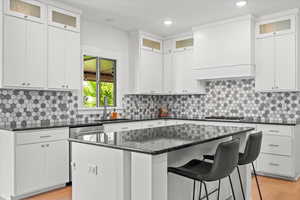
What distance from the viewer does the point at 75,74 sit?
4.16 m

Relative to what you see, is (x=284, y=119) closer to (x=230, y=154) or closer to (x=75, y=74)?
(x=230, y=154)

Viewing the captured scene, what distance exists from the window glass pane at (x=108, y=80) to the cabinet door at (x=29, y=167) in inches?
72.8

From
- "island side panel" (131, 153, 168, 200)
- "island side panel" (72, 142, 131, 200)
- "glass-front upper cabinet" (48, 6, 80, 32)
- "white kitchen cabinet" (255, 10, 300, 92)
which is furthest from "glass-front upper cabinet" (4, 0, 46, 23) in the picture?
"white kitchen cabinet" (255, 10, 300, 92)

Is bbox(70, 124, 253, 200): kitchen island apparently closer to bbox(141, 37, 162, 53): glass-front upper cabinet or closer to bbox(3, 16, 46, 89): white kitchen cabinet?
bbox(3, 16, 46, 89): white kitchen cabinet

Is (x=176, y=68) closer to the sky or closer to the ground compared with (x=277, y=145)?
closer to the sky

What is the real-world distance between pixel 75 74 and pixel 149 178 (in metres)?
2.83

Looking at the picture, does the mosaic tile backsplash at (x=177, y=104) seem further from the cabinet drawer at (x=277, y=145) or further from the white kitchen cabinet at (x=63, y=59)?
the cabinet drawer at (x=277, y=145)

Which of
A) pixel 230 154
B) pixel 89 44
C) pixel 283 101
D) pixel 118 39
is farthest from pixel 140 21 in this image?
pixel 230 154

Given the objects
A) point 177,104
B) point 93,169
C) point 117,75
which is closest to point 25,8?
point 117,75

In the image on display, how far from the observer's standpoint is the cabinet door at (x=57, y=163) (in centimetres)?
353

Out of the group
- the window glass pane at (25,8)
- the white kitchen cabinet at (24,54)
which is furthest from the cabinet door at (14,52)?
the window glass pane at (25,8)

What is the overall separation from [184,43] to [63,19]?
8.80 feet

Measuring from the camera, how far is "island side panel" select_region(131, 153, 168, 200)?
1794 mm

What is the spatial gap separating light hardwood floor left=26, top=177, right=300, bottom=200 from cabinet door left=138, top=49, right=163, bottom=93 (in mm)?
2601
